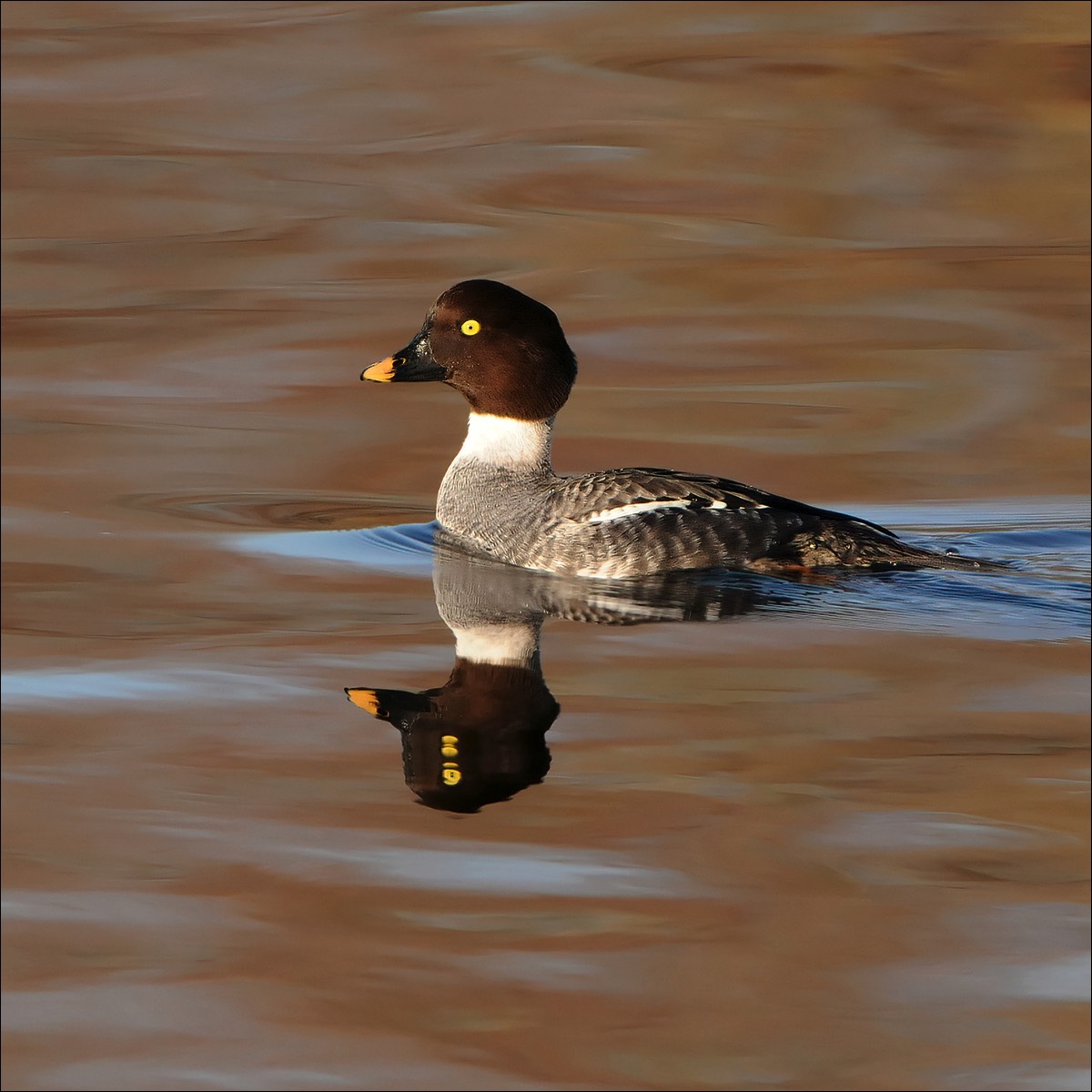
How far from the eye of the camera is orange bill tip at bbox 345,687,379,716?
5.75m

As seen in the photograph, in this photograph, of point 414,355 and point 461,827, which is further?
point 414,355

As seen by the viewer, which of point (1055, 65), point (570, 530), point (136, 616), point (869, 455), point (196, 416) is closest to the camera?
point (136, 616)

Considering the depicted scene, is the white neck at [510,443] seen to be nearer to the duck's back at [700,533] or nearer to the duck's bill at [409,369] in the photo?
the duck's bill at [409,369]

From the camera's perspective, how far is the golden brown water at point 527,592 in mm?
4129

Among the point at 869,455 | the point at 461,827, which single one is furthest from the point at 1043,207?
the point at 461,827

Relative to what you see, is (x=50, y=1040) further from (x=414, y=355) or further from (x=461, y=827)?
(x=414, y=355)

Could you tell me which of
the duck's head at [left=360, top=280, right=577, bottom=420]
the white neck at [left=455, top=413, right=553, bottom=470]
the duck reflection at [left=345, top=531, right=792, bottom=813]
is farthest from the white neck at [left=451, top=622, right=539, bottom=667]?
the duck's head at [left=360, top=280, right=577, bottom=420]

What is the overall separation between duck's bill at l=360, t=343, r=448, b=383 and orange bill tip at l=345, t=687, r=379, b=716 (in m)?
2.42

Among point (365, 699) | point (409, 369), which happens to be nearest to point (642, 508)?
point (409, 369)

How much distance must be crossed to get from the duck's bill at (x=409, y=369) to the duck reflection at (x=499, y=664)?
→ 74cm

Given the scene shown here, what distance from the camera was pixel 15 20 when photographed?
15.7m

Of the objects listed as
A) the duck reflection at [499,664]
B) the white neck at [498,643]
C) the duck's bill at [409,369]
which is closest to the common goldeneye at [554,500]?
the duck's bill at [409,369]

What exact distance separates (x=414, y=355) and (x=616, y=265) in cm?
409

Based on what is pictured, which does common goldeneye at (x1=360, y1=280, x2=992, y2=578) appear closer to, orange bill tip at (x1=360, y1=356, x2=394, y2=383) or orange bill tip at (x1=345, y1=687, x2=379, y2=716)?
orange bill tip at (x1=360, y1=356, x2=394, y2=383)
